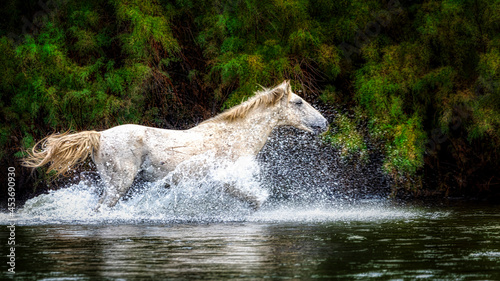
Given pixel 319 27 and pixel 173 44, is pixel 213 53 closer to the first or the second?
pixel 173 44

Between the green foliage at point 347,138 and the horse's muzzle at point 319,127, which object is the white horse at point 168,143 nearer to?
the horse's muzzle at point 319,127

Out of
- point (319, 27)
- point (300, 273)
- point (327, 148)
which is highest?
point (319, 27)

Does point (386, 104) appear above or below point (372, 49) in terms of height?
below

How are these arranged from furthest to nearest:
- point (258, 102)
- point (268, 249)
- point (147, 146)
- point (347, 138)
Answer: point (347, 138) < point (258, 102) < point (147, 146) < point (268, 249)

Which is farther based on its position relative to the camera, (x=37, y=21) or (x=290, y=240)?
(x=37, y=21)

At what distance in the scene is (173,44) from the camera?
41.8 ft

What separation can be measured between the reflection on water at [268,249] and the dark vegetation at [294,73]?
5077 mm

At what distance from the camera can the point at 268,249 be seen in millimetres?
4855

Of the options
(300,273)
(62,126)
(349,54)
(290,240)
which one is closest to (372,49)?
(349,54)

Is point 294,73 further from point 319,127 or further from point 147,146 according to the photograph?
point 147,146

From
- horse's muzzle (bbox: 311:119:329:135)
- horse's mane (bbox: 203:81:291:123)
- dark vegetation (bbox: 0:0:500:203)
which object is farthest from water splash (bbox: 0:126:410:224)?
dark vegetation (bbox: 0:0:500:203)

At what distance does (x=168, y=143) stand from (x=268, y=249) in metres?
3.47

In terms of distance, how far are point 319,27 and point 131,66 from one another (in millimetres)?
3767

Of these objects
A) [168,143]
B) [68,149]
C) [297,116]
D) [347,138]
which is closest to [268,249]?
[168,143]
